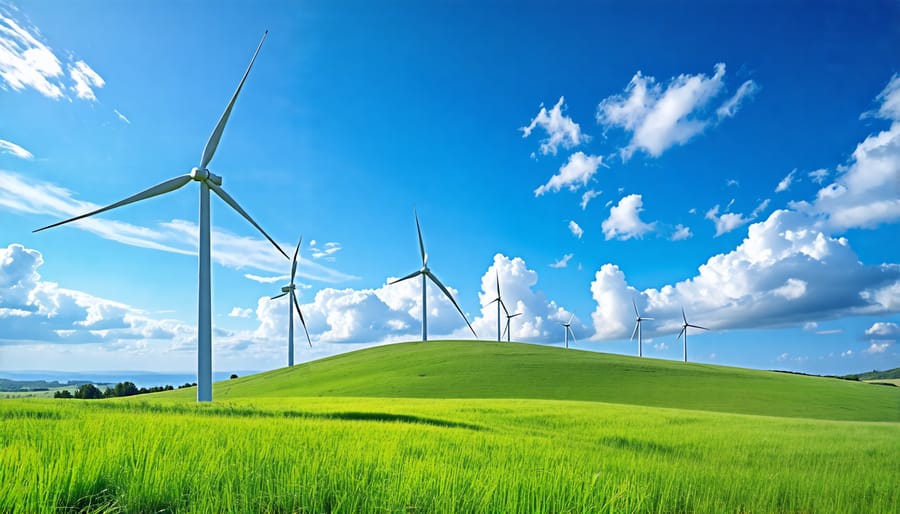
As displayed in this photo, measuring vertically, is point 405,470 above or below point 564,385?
above

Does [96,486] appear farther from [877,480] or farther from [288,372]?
[288,372]

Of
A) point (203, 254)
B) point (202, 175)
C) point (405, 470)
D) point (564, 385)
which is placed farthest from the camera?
point (564, 385)

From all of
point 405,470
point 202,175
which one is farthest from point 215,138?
point 405,470

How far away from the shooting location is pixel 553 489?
4695 mm

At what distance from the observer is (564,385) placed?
190 feet

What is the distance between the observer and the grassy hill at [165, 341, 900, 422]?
167ft

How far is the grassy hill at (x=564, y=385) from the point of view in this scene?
50906 mm

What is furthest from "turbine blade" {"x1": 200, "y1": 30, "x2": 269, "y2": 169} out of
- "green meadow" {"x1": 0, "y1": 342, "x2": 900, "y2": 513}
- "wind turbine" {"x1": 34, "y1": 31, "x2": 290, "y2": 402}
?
"green meadow" {"x1": 0, "y1": 342, "x2": 900, "y2": 513}

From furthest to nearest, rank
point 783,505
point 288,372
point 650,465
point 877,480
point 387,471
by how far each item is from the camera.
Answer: point 288,372 < point 877,480 < point 650,465 < point 783,505 < point 387,471

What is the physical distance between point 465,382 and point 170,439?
54.3m

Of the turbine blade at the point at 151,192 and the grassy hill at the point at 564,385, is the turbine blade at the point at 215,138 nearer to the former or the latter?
the turbine blade at the point at 151,192

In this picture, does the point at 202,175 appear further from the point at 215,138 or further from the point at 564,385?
the point at 564,385

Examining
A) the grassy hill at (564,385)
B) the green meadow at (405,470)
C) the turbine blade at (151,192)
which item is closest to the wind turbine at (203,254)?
the turbine blade at (151,192)

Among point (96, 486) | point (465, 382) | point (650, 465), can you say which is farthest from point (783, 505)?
point (465, 382)
